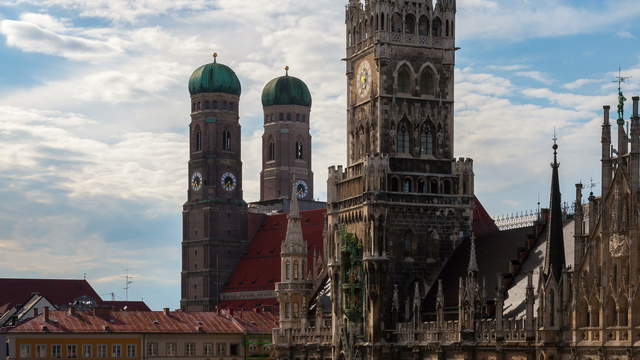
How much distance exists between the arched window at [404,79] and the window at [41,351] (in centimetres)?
5434

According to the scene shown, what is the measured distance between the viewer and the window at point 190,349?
153000mm

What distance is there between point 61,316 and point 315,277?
30.8 metres

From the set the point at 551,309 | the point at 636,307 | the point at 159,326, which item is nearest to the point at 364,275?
the point at 551,309

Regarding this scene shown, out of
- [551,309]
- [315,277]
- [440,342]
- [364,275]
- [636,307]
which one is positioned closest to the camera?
[636,307]

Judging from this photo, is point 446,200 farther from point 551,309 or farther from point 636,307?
point 636,307

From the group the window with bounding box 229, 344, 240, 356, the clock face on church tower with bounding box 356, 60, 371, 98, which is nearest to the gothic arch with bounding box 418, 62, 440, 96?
the clock face on church tower with bounding box 356, 60, 371, 98

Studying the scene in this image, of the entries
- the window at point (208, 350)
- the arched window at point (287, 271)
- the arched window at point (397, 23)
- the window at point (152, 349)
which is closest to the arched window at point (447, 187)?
the arched window at point (397, 23)

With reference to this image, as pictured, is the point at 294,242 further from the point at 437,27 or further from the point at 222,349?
the point at 222,349

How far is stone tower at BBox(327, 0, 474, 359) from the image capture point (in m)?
110

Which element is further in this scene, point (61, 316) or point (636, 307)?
point (61, 316)

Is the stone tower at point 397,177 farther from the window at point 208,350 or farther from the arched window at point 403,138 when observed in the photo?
the window at point 208,350

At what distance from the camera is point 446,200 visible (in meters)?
113

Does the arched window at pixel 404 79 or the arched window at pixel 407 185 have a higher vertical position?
the arched window at pixel 404 79

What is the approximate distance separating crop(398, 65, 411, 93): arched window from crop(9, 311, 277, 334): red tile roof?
5144 cm
